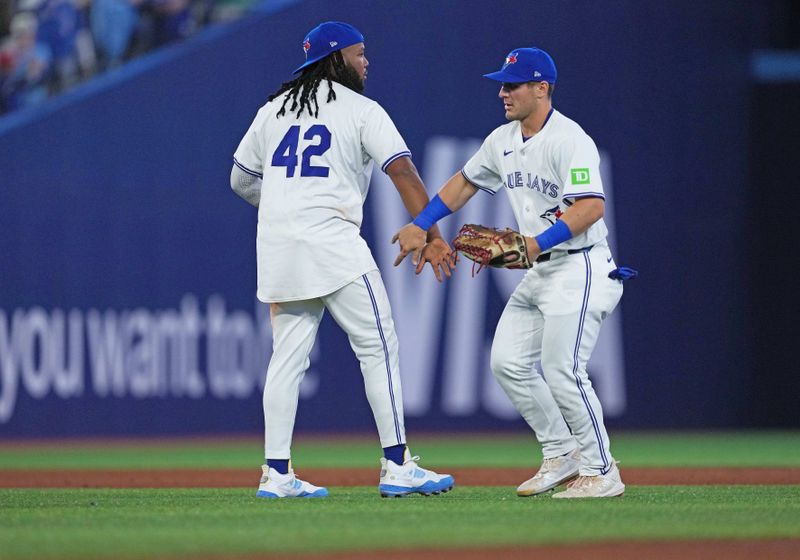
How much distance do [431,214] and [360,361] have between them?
73 cm

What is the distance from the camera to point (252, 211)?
1193 centimetres

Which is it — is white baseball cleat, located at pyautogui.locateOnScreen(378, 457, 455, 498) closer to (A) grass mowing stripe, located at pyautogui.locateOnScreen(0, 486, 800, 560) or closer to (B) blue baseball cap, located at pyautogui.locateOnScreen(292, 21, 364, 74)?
(A) grass mowing stripe, located at pyautogui.locateOnScreen(0, 486, 800, 560)

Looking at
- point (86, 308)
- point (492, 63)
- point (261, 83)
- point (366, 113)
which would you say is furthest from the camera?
point (492, 63)

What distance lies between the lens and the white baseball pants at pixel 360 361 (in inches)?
224

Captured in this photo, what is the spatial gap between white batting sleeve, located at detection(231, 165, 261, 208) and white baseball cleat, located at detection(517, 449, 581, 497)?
1712 millimetres

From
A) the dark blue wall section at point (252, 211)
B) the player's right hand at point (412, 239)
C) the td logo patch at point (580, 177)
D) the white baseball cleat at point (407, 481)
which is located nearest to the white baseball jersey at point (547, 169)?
the td logo patch at point (580, 177)

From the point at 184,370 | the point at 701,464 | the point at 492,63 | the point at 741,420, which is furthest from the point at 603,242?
the point at 741,420

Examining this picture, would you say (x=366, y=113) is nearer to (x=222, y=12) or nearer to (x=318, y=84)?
(x=318, y=84)

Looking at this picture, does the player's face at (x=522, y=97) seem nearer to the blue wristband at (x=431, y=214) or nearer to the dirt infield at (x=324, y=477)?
the blue wristband at (x=431, y=214)

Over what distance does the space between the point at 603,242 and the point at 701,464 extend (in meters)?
3.28

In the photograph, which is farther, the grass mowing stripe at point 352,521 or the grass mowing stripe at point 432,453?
the grass mowing stripe at point 432,453

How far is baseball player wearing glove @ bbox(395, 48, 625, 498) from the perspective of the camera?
225 inches

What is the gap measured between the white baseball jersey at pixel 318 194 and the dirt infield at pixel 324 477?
1603 millimetres

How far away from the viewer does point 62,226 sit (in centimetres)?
1135
